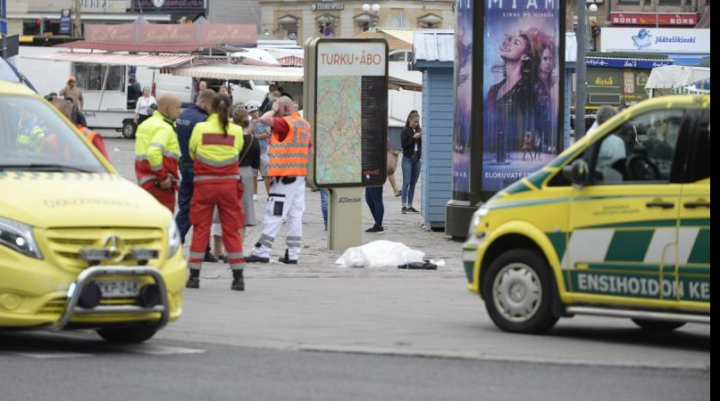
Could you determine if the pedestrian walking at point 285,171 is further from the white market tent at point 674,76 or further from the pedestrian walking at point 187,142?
the white market tent at point 674,76

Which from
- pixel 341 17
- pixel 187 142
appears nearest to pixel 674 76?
pixel 187 142

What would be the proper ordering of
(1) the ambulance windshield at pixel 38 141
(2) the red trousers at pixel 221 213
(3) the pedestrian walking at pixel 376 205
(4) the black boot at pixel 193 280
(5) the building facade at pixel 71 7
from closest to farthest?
(1) the ambulance windshield at pixel 38 141 < (2) the red trousers at pixel 221 213 < (4) the black boot at pixel 193 280 < (3) the pedestrian walking at pixel 376 205 < (5) the building facade at pixel 71 7

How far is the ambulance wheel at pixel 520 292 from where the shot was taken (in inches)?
475

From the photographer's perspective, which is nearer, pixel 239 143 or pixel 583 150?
pixel 583 150

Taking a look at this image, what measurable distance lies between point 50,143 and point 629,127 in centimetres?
411

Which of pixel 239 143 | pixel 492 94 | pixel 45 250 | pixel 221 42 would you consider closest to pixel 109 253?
pixel 45 250

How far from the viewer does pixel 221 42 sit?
79.8 meters

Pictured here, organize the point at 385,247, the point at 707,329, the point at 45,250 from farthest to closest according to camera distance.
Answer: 1. the point at 385,247
2. the point at 707,329
3. the point at 45,250

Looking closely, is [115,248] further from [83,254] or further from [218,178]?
[218,178]

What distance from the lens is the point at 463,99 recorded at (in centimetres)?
2125

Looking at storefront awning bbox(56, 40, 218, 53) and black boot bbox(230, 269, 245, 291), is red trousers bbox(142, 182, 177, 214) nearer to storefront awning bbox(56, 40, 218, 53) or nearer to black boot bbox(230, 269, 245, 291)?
black boot bbox(230, 269, 245, 291)

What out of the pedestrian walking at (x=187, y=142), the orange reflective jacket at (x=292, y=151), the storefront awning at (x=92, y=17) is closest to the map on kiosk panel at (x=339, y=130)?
the orange reflective jacket at (x=292, y=151)

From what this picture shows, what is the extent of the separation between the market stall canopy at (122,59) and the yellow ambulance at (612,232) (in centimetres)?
4722

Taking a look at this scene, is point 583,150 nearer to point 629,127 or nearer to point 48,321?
point 629,127
